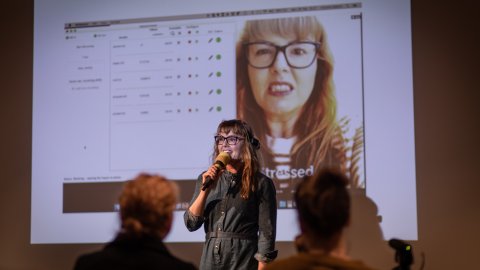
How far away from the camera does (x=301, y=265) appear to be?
1646 mm

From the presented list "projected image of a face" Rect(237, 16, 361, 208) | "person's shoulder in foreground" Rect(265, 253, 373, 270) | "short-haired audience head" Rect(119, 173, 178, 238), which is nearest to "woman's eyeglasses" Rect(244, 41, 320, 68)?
"projected image of a face" Rect(237, 16, 361, 208)

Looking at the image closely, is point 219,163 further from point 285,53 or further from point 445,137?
point 445,137

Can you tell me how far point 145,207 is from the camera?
190 centimetres

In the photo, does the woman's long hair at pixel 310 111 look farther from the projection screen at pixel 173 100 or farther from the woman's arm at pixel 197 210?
the woman's arm at pixel 197 210

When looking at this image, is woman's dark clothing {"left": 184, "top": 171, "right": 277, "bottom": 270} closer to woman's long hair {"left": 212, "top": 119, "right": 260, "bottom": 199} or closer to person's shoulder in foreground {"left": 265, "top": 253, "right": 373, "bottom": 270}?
woman's long hair {"left": 212, "top": 119, "right": 260, "bottom": 199}

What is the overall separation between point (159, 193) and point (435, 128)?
7.52 feet

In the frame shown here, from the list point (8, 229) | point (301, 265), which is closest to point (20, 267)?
point (8, 229)

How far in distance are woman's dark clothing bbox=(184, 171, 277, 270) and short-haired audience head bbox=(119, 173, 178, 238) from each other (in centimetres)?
105

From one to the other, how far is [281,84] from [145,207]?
2.19 meters

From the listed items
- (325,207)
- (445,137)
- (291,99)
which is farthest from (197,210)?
(445,137)

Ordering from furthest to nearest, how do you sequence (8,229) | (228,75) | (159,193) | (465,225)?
(8,229)
(228,75)
(465,225)
(159,193)

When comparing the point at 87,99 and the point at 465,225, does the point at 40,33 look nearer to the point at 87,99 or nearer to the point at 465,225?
the point at 87,99

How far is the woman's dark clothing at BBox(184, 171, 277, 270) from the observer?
2.92 m

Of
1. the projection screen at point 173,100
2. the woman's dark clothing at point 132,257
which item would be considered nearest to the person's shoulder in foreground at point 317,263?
the woman's dark clothing at point 132,257
